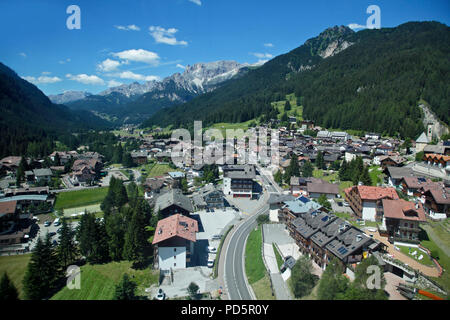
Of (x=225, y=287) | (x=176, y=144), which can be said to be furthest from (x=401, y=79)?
(x=225, y=287)

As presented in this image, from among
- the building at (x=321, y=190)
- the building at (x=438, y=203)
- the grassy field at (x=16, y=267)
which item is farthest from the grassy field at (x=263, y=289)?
the building at (x=438, y=203)

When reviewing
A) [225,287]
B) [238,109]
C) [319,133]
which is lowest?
[225,287]

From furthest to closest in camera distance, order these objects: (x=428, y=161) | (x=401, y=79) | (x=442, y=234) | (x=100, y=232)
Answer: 1. (x=401, y=79)
2. (x=428, y=161)
3. (x=100, y=232)
4. (x=442, y=234)

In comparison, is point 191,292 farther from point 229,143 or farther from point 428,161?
point 229,143

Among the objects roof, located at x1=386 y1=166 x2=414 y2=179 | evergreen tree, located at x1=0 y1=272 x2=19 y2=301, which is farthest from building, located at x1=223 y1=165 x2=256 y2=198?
evergreen tree, located at x1=0 y1=272 x2=19 y2=301

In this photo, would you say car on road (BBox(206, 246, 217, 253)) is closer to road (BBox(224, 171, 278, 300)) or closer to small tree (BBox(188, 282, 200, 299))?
road (BBox(224, 171, 278, 300))

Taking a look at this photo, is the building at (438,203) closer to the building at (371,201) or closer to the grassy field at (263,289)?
the building at (371,201)

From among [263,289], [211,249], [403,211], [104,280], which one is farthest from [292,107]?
[104,280]

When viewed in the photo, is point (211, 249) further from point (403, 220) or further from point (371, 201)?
point (371, 201)
